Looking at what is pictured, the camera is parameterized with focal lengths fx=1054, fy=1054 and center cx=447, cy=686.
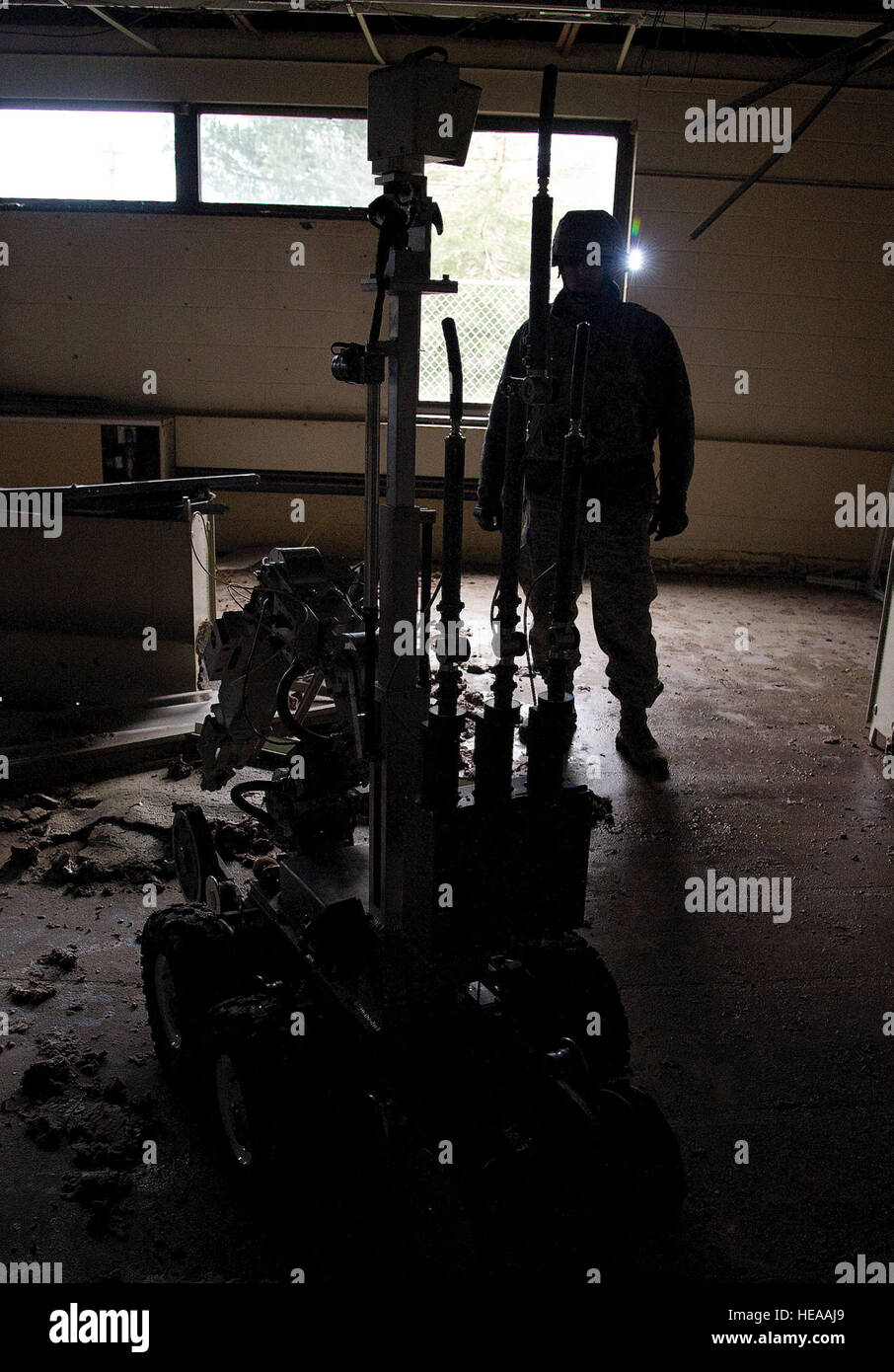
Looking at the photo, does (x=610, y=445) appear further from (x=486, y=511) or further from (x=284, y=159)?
(x=284, y=159)

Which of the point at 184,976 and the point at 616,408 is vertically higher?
the point at 616,408

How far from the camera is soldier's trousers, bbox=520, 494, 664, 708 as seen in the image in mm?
3346

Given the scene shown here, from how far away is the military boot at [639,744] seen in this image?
357 centimetres

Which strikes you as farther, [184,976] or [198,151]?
[198,151]

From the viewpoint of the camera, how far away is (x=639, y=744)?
362 centimetres

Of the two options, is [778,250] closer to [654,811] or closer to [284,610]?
[654,811]

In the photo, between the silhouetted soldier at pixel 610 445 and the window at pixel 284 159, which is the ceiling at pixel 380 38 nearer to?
the window at pixel 284 159

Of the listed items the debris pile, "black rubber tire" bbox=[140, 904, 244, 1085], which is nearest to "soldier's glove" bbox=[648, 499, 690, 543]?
"black rubber tire" bbox=[140, 904, 244, 1085]

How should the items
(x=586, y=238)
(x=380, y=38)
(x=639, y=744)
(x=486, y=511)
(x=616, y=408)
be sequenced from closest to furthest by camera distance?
(x=586, y=238) → (x=616, y=408) → (x=486, y=511) → (x=639, y=744) → (x=380, y=38)

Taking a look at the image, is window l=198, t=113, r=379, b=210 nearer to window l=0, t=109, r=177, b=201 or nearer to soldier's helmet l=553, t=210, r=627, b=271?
window l=0, t=109, r=177, b=201

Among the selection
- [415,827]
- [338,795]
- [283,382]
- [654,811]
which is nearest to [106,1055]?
[338,795]

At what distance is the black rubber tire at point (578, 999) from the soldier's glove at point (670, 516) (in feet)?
6.07

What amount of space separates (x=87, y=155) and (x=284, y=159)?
1235 millimetres

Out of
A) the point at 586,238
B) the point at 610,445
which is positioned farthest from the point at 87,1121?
the point at 586,238
